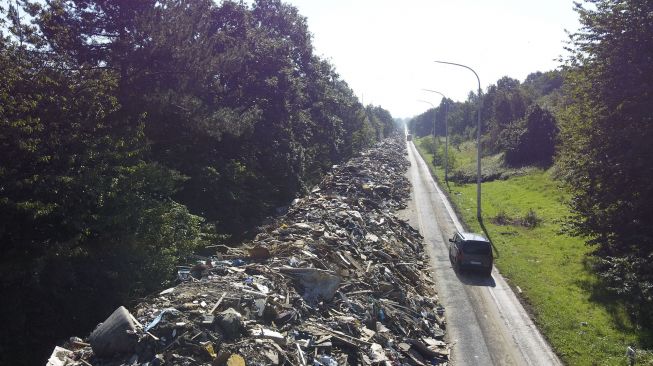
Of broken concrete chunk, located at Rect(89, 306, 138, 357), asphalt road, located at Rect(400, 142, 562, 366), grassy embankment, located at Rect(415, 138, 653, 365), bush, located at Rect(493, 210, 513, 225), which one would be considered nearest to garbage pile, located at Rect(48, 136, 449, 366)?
broken concrete chunk, located at Rect(89, 306, 138, 357)

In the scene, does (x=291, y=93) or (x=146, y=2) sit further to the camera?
(x=291, y=93)

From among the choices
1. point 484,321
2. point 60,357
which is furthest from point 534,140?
point 60,357

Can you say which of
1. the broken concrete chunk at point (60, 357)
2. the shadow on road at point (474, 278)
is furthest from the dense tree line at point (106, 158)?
the shadow on road at point (474, 278)

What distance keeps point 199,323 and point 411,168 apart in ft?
209

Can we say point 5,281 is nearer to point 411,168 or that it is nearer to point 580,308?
point 580,308

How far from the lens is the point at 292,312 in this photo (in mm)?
12188

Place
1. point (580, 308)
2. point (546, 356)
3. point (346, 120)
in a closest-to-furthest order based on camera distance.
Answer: point (546, 356) → point (580, 308) → point (346, 120)

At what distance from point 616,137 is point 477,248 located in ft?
25.1

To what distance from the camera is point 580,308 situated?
1689 cm

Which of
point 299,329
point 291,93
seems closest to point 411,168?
point 291,93

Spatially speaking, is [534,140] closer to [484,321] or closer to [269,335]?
[484,321]

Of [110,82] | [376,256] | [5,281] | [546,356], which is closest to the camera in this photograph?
[5,281]

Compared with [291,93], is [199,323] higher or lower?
lower

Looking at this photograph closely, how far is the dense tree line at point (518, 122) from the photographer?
2164 inches
